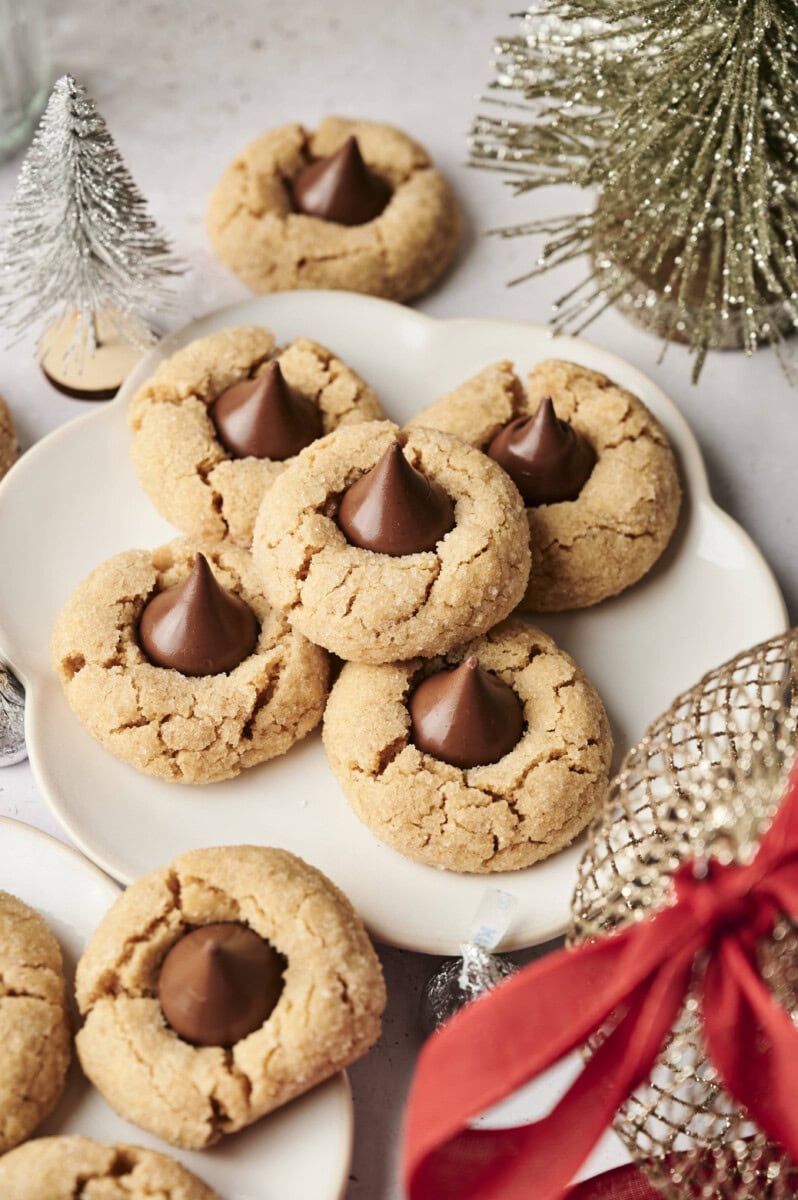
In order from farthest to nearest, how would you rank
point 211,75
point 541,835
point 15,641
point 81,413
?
point 211,75 → point 81,413 → point 15,641 → point 541,835

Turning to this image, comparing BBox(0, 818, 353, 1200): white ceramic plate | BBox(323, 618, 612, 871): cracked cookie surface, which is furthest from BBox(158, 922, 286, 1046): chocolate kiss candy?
BBox(323, 618, 612, 871): cracked cookie surface

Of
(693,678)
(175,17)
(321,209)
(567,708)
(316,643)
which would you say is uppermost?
(175,17)

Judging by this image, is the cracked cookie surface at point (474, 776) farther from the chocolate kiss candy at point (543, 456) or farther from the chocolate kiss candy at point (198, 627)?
the chocolate kiss candy at point (543, 456)

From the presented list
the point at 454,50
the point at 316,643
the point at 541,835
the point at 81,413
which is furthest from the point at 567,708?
the point at 454,50

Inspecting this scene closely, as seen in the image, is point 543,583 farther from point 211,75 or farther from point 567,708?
point 211,75

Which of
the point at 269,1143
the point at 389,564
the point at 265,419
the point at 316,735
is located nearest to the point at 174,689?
the point at 316,735

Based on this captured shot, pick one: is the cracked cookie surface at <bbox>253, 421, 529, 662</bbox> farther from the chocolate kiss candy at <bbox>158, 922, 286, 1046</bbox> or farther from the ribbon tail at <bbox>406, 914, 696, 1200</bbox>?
the ribbon tail at <bbox>406, 914, 696, 1200</bbox>
